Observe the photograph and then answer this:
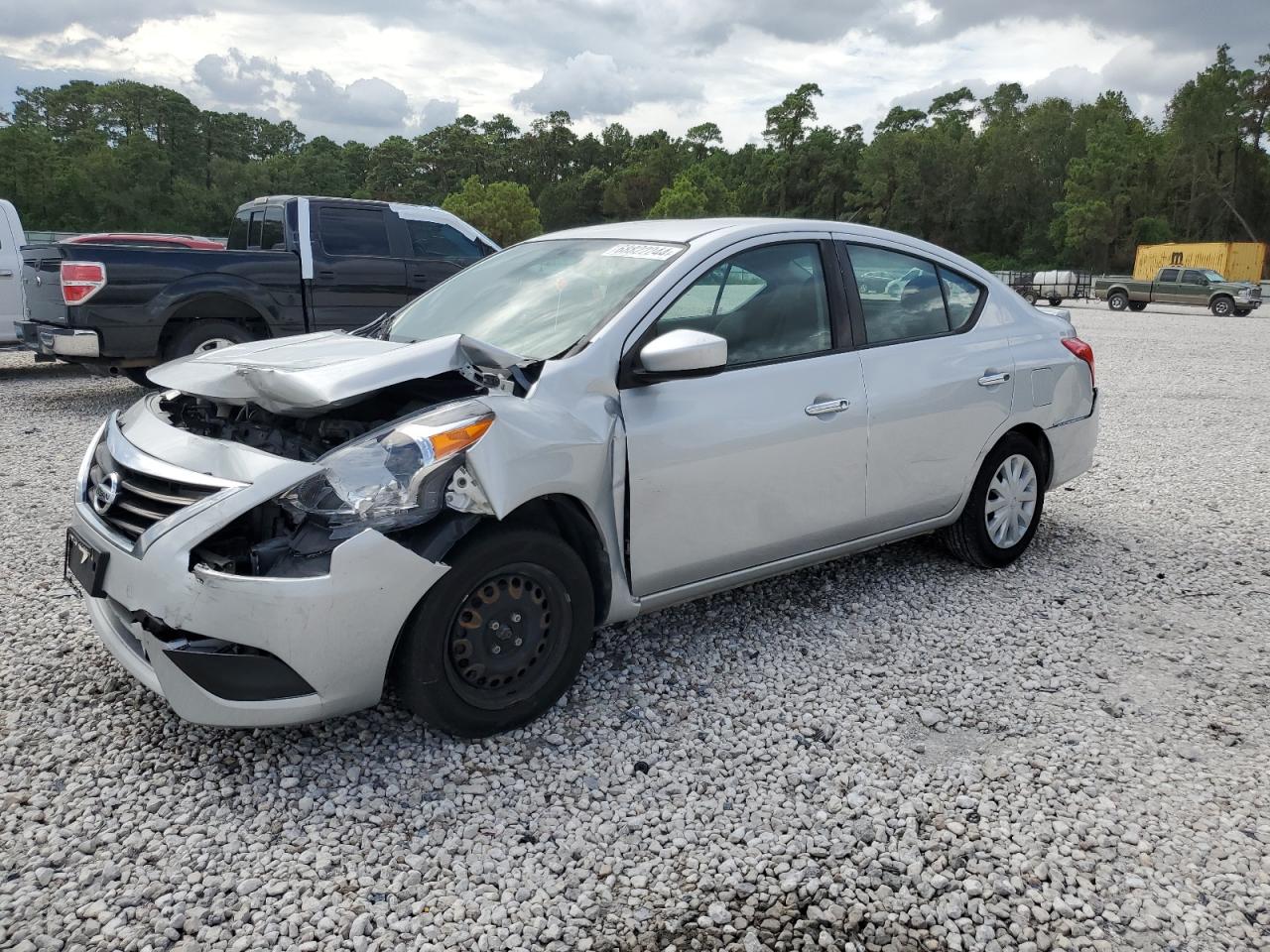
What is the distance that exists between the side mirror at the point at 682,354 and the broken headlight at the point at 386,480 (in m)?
0.68

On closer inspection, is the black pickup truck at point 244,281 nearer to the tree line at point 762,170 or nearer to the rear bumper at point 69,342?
the rear bumper at point 69,342

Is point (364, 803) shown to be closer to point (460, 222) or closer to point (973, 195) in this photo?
point (460, 222)

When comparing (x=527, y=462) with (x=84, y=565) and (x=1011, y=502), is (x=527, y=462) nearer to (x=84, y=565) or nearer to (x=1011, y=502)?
(x=84, y=565)

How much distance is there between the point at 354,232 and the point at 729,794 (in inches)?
321

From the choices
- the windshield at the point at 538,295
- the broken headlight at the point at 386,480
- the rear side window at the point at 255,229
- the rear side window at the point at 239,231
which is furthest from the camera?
the rear side window at the point at 239,231

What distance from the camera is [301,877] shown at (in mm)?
2482

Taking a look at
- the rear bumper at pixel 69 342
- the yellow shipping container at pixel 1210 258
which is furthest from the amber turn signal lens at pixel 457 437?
the yellow shipping container at pixel 1210 258

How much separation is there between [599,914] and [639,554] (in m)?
1.26

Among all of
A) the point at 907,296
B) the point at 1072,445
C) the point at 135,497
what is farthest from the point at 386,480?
the point at 1072,445

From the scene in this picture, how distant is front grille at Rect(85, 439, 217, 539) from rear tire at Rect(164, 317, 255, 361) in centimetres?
586

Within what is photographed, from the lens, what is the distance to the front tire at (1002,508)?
15.2 ft

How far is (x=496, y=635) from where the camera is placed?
2975 mm

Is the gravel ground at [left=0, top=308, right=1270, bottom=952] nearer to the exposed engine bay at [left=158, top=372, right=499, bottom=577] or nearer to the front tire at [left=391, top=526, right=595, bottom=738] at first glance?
the front tire at [left=391, top=526, right=595, bottom=738]

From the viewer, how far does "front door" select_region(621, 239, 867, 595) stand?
10.9ft
